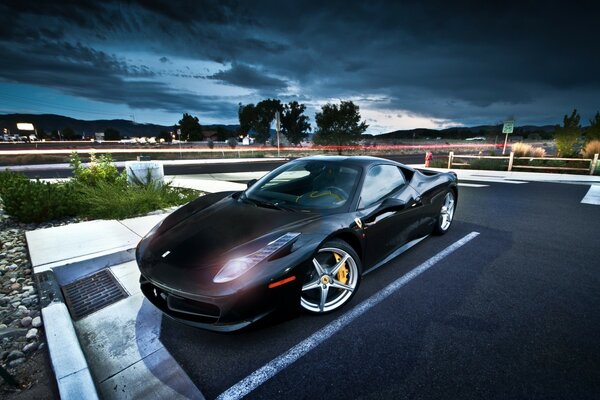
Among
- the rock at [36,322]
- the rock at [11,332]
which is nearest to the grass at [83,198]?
the rock at [36,322]

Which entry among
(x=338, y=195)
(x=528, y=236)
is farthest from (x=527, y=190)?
(x=338, y=195)

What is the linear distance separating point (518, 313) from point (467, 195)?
6.14 m

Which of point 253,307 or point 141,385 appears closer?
point 141,385

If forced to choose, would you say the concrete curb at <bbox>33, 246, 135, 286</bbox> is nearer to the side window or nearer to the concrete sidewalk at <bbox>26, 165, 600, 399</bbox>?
the concrete sidewalk at <bbox>26, 165, 600, 399</bbox>

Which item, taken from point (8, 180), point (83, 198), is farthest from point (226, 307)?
point (8, 180)

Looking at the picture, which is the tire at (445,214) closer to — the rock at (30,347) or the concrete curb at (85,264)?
the concrete curb at (85,264)

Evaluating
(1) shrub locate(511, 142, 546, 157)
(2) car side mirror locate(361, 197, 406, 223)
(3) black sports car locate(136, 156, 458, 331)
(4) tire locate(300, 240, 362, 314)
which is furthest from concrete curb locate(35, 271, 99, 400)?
(1) shrub locate(511, 142, 546, 157)

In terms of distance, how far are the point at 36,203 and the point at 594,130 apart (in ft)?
74.1

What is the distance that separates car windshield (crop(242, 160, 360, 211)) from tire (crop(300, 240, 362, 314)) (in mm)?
424

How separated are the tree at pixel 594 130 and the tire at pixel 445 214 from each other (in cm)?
1648

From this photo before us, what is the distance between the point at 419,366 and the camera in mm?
1908

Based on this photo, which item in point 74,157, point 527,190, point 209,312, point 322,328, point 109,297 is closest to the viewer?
point 209,312

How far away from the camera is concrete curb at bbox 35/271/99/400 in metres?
1.66

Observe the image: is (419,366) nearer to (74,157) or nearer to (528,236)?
(528,236)
